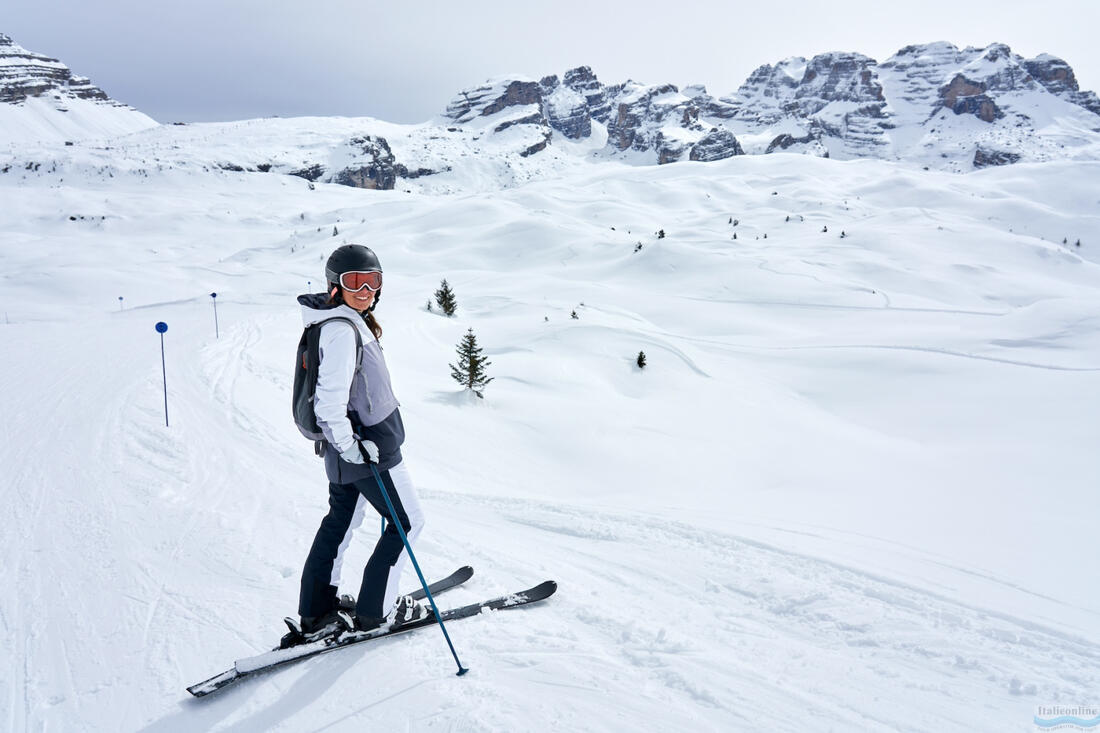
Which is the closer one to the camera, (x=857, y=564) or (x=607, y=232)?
(x=857, y=564)

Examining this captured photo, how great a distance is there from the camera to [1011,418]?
9.18 meters

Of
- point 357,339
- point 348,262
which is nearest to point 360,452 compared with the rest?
point 357,339

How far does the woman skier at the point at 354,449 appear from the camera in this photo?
2637 mm

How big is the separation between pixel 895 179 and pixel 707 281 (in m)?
29.7

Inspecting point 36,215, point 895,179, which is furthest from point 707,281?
point 36,215

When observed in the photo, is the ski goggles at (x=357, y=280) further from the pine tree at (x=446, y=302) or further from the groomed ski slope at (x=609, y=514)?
the pine tree at (x=446, y=302)

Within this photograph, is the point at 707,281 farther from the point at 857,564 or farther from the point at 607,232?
the point at 857,564

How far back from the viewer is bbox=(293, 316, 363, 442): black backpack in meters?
2.65

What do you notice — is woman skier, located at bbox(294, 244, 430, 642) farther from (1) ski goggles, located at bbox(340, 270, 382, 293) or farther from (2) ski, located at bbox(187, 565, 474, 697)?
(2) ski, located at bbox(187, 565, 474, 697)

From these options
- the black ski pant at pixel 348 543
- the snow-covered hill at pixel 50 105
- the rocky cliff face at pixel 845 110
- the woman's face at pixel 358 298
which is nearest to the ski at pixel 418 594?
the black ski pant at pixel 348 543

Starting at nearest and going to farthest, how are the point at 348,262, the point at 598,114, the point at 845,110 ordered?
the point at 348,262 → the point at 845,110 → the point at 598,114

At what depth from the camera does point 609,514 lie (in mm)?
5332

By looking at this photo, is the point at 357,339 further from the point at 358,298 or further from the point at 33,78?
the point at 33,78
